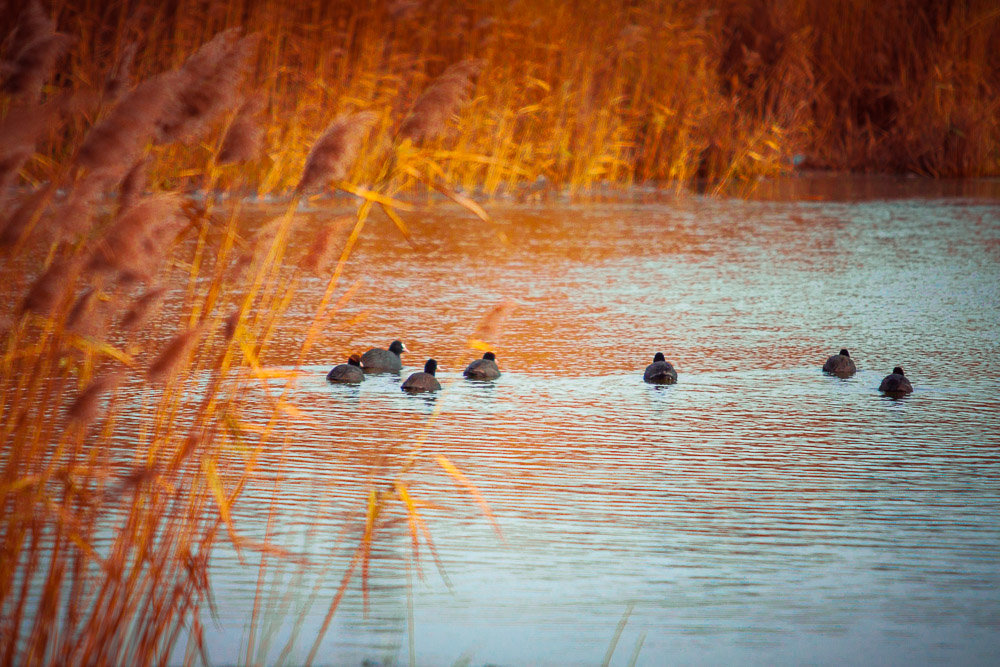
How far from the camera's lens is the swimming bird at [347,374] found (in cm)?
501

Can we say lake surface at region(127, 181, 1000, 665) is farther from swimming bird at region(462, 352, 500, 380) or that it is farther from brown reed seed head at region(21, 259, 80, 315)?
brown reed seed head at region(21, 259, 80, 315)

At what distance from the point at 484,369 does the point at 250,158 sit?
8.98 ft

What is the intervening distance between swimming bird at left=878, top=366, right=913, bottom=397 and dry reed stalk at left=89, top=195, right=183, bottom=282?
3.43m

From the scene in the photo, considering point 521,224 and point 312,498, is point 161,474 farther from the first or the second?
point 521,224

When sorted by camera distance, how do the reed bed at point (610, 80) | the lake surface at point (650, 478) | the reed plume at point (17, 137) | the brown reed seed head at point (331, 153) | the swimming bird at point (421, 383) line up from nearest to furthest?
the reed plume at point (17, 137), the brown reed seed head at point (331, 153), the lake surface at point (650, 478), the swimming bird at point (421, 383), the reed bed at point (610, 80)

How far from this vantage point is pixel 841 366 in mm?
5211

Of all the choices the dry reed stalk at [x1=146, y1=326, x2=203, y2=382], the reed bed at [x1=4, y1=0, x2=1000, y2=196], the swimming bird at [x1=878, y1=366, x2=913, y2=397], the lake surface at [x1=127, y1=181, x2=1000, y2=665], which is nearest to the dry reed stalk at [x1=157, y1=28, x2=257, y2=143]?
the dry reed stalk at [x1=146, y1=326, x2=203, y2=382]

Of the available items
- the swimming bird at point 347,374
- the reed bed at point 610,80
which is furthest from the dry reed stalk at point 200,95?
the reed bed at point 610,80

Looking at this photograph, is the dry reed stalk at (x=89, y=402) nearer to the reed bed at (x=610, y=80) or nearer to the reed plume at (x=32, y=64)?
the reed plume at (x=32, y=64)

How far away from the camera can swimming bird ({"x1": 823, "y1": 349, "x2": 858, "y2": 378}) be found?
5203 mm

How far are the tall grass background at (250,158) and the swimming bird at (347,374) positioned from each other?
0.26 metres

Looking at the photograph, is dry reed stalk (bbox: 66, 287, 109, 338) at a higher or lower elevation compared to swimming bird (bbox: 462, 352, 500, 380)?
higher

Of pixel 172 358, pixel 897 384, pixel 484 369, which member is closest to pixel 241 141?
pixel 172 358

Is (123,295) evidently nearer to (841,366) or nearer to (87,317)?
(87,317)
